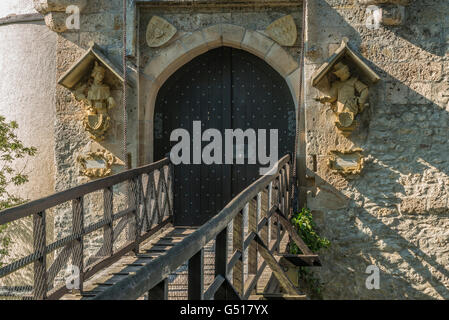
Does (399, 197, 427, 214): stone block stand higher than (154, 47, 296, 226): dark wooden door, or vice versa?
(154, 47, 296, 226): dark wooden door

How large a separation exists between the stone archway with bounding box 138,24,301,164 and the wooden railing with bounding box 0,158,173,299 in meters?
0.76

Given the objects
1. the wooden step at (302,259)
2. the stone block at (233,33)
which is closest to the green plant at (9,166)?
the stone block at (233,33)

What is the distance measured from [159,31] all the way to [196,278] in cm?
466

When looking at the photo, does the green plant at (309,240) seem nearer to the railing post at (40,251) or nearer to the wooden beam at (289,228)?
the wooden beam at (289,228)

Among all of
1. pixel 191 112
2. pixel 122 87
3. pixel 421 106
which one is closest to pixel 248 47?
pixel 191 112

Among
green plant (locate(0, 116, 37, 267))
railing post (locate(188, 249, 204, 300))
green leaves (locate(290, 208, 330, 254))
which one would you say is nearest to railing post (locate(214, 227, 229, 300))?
railing post (locate(188, 249, 204, 300))

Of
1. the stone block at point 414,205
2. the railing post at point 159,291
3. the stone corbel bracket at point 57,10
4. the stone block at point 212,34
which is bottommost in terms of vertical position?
the railing post at point 159,291

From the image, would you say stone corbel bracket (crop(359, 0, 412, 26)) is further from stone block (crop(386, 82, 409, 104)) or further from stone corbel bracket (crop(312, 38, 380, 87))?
stone block (crop(386, 82, 409, 104))

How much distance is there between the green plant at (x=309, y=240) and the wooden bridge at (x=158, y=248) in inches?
9.4

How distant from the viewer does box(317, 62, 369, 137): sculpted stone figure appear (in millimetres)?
6484

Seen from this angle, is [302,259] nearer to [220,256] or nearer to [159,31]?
[220,256]

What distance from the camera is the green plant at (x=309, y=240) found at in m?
6.43

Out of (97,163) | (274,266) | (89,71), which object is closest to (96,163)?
(97,163)
